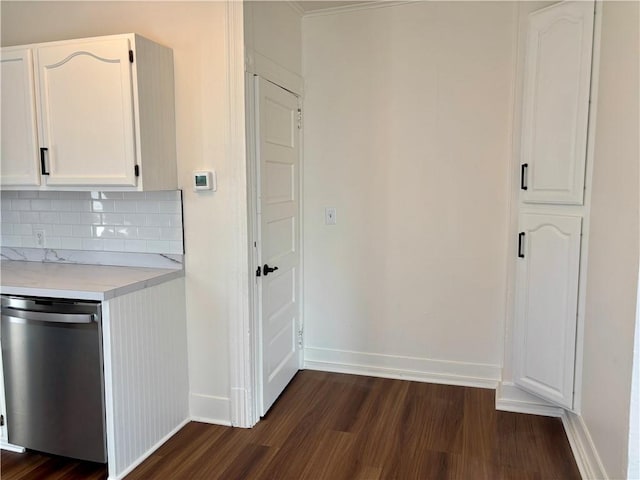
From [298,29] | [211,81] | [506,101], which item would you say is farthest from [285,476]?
[298,29]

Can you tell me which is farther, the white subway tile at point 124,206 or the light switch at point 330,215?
the light switch at point 330,215

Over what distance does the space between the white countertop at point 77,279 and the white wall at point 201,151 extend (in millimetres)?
238

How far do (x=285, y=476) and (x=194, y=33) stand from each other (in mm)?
2340

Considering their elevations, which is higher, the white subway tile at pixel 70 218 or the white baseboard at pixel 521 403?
the white subway tile at pixel 70 218

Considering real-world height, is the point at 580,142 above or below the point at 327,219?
A: above

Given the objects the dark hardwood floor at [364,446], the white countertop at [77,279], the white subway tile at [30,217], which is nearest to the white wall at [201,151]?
the white countertop at [77,279]

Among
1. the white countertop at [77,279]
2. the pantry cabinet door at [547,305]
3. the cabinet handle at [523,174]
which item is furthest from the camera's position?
the cabinet handle at [523,174]

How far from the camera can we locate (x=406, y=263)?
3309mm

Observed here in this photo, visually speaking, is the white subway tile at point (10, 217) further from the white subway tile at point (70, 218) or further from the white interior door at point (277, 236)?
the white interior door at point (277, 236)

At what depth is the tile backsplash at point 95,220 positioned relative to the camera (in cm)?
274

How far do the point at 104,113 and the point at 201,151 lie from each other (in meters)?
0.52

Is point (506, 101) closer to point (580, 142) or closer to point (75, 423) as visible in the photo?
point (580, 142)

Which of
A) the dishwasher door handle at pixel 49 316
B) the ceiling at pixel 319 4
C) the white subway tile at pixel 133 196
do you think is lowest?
the dishwasher door handle at pixel 49 316

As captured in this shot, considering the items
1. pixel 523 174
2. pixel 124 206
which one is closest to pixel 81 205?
pixel 124 206
